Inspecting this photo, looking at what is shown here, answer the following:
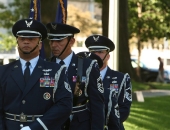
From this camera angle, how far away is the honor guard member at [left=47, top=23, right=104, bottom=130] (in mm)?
5879

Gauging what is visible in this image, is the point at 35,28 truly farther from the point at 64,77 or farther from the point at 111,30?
the point at 111,30

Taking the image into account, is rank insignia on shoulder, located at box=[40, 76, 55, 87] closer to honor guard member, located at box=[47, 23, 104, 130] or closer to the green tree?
honor guard member, located at box=[47, 23, 104, 130]

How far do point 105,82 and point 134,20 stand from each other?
98.4ft

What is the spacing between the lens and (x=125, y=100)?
7.26 meters

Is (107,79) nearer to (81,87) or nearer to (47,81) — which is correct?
(81,87)

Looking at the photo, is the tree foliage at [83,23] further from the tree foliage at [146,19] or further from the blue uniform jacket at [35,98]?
the blue uniform jacket at [35,98]

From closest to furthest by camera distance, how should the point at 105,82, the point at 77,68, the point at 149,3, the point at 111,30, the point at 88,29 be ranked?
the point at 77,68, the point at 105,82, the point at 111,30, the point at 149,3, the point at 88,29

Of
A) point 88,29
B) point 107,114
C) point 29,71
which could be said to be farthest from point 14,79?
point 88,29

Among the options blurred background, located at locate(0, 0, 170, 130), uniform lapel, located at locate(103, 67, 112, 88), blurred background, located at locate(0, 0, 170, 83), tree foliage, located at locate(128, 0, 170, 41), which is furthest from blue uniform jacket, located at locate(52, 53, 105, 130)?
tree foliage, located at locate(128, 0, 170, 41)

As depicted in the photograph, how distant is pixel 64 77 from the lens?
5137 mm

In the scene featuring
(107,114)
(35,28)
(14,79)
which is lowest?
(107,114)

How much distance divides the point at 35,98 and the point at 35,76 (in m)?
0.18

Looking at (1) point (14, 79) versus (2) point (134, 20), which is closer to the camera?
(1) point (14, 79)

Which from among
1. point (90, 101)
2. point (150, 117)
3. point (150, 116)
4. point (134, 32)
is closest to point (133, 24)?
point (134, 32)
